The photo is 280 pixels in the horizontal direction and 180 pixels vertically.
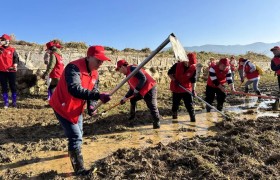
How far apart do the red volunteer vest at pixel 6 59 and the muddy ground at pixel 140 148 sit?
1.12 m

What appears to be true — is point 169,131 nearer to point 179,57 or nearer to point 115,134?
point 115,134

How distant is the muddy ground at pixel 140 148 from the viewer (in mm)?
3969

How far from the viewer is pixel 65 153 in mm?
5090

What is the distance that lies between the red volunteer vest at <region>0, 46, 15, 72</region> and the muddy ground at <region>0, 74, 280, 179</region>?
1.12 m

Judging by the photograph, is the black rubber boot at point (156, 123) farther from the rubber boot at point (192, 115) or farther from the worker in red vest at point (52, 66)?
the worker in red vest at point (52, 66)

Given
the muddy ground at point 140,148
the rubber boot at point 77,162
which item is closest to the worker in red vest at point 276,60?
the muddy ground at point 140,148

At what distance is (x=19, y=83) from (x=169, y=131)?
5151 millimetres

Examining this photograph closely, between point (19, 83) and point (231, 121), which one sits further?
point (19, 83)

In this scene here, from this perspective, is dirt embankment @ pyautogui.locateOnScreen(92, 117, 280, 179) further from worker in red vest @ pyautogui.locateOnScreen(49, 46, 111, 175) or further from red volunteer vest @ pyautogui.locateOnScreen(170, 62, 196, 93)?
red volunteer vest @ pyautogui.locateOnScreen(170, 62, 196, 93)

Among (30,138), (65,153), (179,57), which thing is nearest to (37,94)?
(30,138)

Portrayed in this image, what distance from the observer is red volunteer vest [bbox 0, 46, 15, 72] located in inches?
310

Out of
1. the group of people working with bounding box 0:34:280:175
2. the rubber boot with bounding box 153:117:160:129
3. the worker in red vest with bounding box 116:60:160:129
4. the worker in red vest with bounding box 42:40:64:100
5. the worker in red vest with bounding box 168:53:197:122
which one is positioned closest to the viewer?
the group of people working with bounding box 0:34:280:175

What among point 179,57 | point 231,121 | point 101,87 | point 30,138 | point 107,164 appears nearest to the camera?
point 179,57

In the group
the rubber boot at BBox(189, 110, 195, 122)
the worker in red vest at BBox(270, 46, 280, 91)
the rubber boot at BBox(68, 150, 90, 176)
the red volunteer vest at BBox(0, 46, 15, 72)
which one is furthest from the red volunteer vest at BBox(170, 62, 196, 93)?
the red volunteer vest at BBox(0, 46, 15, 72)
